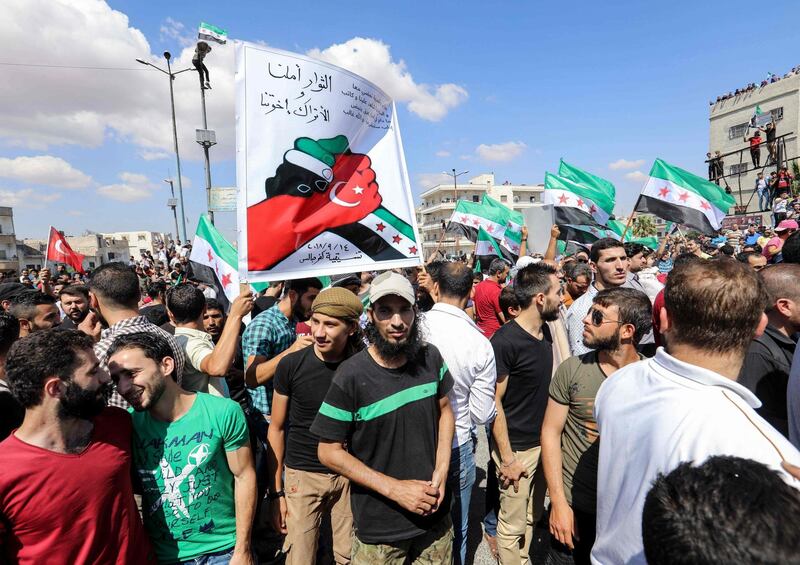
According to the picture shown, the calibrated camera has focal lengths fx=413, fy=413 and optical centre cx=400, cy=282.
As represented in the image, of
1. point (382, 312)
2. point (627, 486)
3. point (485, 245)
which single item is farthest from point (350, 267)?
point (485, 245)

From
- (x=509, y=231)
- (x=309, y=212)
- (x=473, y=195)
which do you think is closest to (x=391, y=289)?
(x=309, y=212)

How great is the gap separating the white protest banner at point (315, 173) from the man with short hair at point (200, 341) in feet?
0.95

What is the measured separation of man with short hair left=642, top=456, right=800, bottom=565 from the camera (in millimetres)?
720

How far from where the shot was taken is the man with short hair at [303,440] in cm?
262

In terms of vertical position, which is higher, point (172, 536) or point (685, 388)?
point (685, 388)

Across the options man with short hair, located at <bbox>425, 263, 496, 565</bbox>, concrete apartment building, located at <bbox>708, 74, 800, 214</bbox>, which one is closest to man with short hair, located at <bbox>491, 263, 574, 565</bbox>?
man with short hair, located at <bbox>425, 263, 496, 565</bbox>

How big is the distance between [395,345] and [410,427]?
430 mm

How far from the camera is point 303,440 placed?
8.93 ft

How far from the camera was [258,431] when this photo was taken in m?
A: 3.49

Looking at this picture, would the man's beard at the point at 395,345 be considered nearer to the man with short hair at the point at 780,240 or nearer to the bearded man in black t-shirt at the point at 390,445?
the bearded man in black t-shirt at the point at 390,445

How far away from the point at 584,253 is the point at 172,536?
293 inches

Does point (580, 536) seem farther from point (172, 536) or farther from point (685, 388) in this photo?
point (172, 536)

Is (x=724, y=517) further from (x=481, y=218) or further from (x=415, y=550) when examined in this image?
(x=481, y=218)

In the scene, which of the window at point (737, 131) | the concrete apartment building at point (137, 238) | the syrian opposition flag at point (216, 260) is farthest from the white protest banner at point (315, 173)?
the concrete apartment building at point (137, 238)
